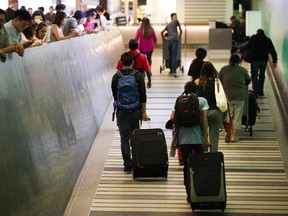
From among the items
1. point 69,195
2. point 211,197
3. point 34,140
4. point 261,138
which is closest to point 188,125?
point 211,197

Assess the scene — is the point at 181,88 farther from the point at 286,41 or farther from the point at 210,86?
the point at 210,86

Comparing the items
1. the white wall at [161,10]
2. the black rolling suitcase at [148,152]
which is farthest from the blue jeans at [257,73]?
the white wall at [161,10]

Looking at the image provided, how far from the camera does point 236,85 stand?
12.0 m

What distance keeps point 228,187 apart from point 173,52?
38.5ft

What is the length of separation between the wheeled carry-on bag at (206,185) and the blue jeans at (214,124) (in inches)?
64.0

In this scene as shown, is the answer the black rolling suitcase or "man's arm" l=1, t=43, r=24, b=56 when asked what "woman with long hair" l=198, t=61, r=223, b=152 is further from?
"man's arm" l=1, t=43, r=24, b=56

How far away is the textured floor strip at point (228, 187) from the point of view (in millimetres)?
8430

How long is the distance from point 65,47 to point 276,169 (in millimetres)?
3454

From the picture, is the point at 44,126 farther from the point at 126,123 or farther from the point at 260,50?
the point at 260,50

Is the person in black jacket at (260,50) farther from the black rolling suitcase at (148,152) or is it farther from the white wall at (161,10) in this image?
the white wall at (161,10)

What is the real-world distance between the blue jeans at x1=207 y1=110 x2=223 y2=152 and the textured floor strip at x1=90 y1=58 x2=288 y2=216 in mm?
490

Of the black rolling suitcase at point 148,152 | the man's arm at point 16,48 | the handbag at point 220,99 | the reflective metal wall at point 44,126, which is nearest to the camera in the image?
the reflective metal wall at point 44,126

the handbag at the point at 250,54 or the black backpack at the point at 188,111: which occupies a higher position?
the black backpack at the point at 188,111

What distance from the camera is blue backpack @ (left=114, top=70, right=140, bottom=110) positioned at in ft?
31.5
